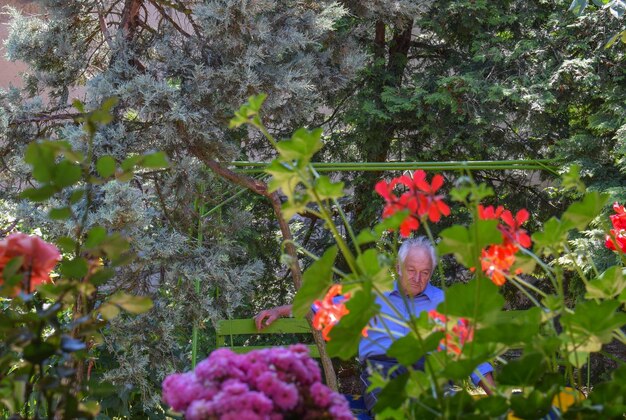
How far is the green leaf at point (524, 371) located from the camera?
89cm

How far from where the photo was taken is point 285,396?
0.82 metres

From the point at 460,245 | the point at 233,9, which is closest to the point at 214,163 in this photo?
the point at 233,9

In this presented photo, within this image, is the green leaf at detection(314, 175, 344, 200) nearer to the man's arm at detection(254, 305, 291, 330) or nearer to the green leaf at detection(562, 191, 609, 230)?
the green leaf at detection(562, 191, 609, 230)

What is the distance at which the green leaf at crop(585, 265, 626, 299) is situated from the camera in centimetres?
108

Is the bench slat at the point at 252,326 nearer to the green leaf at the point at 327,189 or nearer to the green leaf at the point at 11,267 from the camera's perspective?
the green leaf at the point at 327,189

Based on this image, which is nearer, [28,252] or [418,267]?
[28,252]

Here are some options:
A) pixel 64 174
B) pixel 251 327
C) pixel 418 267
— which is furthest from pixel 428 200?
pixel 251 327

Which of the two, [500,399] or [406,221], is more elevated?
[406,221]

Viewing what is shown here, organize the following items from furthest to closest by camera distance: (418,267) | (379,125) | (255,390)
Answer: (379,125)
(418,267)
(255,390)

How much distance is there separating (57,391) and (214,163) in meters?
3.35

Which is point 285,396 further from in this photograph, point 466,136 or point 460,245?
point 466,136

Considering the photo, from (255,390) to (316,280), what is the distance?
Answer: 0.65ft

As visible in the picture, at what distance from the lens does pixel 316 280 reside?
99 centimetres

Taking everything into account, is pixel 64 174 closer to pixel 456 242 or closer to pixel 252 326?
pixel 456 242
